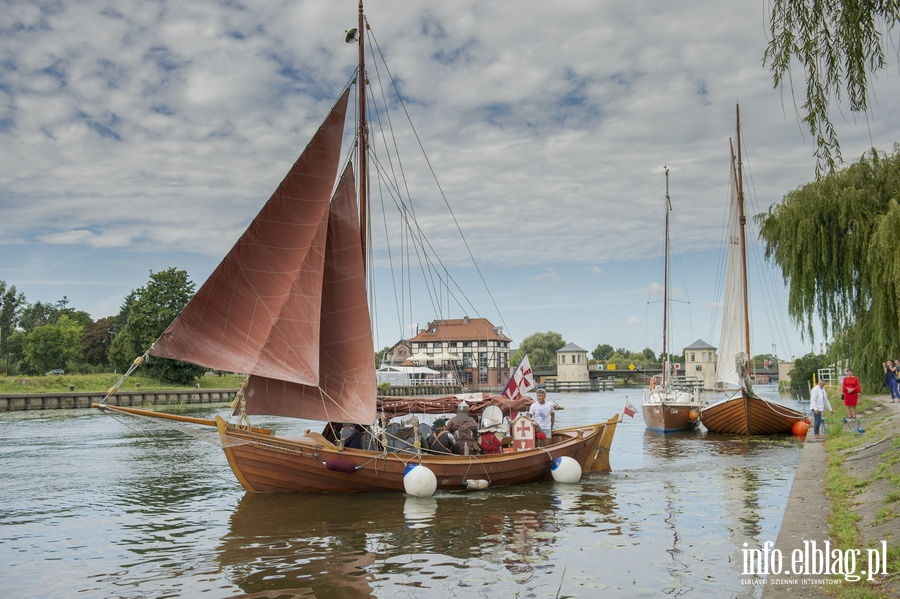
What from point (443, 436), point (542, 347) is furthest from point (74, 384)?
point (542, 347)

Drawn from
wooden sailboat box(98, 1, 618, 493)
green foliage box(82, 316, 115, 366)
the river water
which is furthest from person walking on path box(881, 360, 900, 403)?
green foliage box(82, 316, 115, 366)

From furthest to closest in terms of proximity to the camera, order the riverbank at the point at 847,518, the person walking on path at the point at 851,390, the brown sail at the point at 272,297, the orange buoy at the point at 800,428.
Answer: the orange buoy at the point at 800,428, the person walking on path at the point at 851,390, the brown sail at the point at 272,297, the riverbank at the point at 847,518

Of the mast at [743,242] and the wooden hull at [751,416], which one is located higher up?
the mast at [743,242]

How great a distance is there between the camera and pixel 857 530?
1067cm

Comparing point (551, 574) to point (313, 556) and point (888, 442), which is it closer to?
point (313, 556)

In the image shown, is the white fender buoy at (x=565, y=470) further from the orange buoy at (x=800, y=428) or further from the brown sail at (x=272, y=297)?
the orange buoy at (x=800, y=428)

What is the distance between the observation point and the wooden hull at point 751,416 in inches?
1297

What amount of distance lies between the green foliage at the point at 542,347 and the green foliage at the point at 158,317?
86404 millimetres

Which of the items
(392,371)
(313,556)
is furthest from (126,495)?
(392,371)

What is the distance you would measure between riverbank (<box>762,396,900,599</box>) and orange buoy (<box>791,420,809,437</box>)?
10.4m

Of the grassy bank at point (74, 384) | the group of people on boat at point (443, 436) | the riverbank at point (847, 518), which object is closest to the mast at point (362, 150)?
the group of people on boat at point (443, 436)

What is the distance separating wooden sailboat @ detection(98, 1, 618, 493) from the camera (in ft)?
57.0

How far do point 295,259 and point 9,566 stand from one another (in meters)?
8.52

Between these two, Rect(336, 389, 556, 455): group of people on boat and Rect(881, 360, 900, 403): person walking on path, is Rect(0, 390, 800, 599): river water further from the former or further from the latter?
Rect(881, 360, 900, 403): person walking on path
